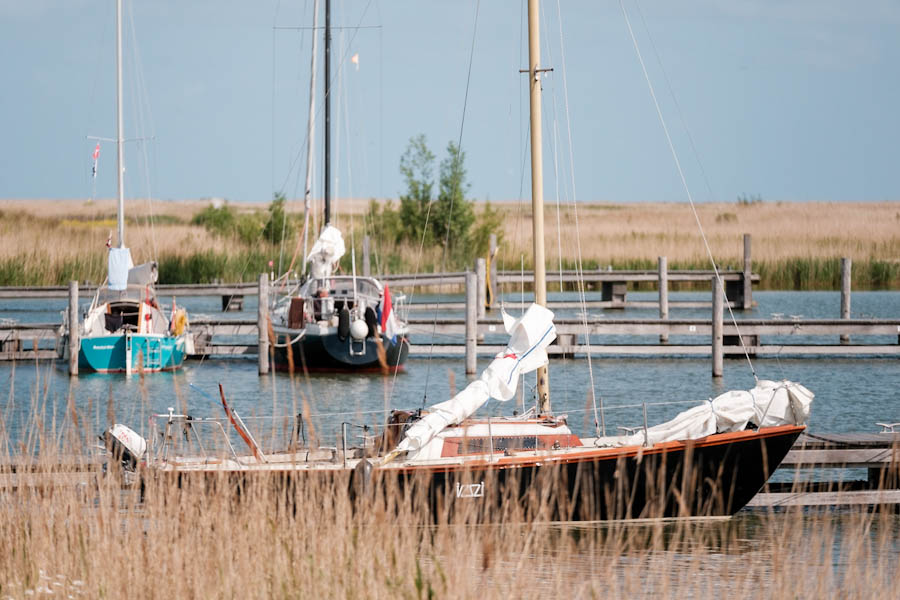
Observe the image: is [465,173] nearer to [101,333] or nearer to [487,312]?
[487,312]

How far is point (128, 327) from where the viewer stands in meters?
24.9

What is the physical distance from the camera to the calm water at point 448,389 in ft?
60.2

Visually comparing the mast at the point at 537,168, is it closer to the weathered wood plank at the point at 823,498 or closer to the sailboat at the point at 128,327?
the weathered wood plank at the point at 823,498

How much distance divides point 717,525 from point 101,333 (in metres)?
16.3

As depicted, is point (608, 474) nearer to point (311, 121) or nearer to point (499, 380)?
point (499, 380)

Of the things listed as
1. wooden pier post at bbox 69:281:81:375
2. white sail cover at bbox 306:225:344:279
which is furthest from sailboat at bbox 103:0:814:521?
white sail cover at bbox 306:225:344:279

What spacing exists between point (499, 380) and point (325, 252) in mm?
14627

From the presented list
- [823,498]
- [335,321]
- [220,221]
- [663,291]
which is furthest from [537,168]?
[220,221]

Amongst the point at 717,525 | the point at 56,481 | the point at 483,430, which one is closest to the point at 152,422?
the point at 56,481

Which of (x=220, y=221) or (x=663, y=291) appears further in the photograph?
(x=220, y=221)

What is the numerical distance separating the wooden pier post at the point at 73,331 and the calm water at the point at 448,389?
0.35 m

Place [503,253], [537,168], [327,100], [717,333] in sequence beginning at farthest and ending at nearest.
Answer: [503,253], [327,100], [717,333], [537,168]

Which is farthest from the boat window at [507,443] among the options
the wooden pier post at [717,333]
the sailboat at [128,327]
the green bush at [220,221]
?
the green bush at [220,221]

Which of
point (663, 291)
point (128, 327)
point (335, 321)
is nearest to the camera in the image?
point (335, 321)
